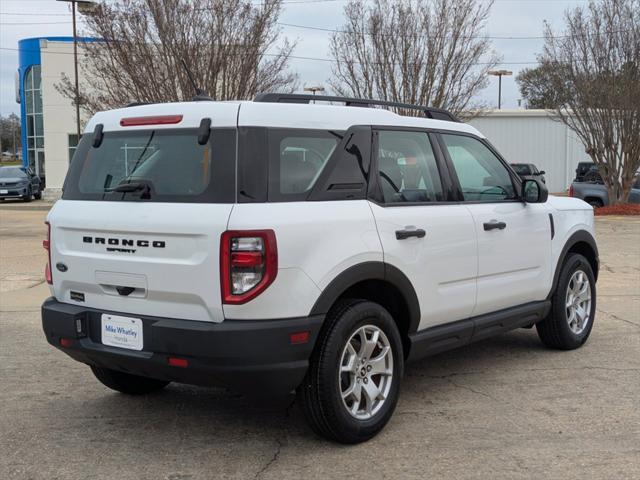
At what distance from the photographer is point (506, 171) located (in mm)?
5445

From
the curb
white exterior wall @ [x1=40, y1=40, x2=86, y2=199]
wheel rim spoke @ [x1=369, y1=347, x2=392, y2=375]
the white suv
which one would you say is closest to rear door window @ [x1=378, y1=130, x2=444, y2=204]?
the white suv

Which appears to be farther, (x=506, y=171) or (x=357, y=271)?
(x=506, y=171)

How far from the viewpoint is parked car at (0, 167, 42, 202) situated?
30688 millimetres

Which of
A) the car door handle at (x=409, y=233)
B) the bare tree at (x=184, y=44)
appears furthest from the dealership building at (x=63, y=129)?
the car door handle at (x=409, y=233)

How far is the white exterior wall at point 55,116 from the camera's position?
34812mm

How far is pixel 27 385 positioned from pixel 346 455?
262cm

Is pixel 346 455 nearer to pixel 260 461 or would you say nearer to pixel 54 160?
pixel 260 461

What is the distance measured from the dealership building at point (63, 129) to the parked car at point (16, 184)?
1761 mm

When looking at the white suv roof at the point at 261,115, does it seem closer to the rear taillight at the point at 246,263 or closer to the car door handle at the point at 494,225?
the rear taillight at the point at 246,263

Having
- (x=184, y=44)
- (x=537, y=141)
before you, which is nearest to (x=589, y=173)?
(x=537, y=141)

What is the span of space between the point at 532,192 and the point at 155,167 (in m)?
2.87

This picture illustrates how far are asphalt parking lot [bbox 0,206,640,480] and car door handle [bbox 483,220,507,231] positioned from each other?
44.1 inches

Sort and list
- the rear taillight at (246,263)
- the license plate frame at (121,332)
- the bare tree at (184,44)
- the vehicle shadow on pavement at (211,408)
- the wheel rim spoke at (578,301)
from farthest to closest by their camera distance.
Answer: the bare tree at (184,44) → the wheel rim spoke at (578,301) → the vehicle shadow on pavement at (211,408) → the license plate frame at (121,332) → the rear taillight at (246,263)

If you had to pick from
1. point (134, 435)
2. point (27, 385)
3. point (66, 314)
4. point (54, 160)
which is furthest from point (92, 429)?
point (54, 160)
